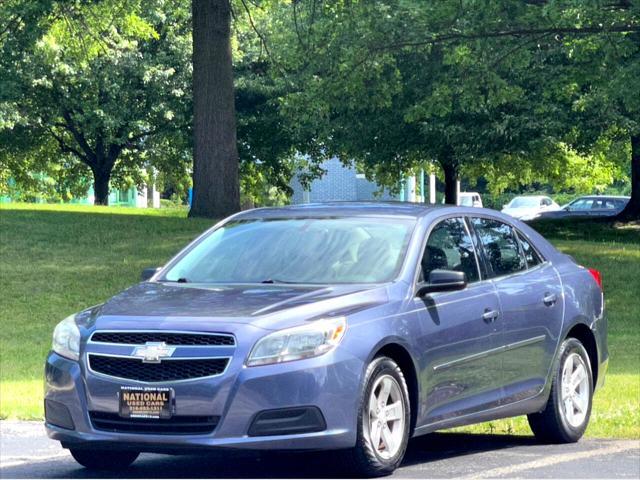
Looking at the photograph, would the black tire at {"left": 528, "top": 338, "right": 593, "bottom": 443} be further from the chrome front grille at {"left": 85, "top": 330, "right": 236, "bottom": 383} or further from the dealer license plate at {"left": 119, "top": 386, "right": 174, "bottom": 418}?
the dealer license plate at {"left": 119, "top": 386, "right": 174, "bottom": 418}

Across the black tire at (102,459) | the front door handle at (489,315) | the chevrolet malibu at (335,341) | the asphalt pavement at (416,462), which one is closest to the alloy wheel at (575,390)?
the chevrolet malibu at (335,341)

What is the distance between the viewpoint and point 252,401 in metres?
7.15

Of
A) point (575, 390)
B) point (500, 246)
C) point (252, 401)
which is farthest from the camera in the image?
point (575, 390)

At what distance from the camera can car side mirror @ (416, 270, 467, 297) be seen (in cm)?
815

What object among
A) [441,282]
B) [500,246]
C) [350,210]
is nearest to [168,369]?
[441,282]

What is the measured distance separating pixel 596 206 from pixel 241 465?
157ft

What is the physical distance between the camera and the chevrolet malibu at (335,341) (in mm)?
7219

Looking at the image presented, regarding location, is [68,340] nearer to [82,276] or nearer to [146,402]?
[146,402]

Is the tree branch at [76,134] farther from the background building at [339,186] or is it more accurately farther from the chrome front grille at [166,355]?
the chrome front grille at [166,355]

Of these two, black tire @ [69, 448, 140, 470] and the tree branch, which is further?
the tree branch

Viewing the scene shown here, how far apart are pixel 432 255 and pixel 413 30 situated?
15448 millimetres

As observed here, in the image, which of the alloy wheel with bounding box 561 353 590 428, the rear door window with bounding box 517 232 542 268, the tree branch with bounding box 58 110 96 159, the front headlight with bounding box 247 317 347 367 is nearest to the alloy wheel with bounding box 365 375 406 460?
the front headlight with bounding box 247 317 347 367

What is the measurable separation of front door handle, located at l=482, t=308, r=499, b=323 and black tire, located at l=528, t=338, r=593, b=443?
85 centimetres

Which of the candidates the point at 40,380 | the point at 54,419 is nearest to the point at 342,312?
the point at 54,419
